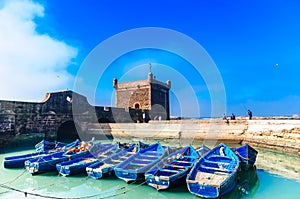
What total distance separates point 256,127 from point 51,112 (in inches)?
716

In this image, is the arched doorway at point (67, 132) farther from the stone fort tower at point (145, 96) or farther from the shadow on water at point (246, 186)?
the shadow on water at point (246, 186)

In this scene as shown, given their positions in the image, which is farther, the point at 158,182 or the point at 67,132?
the point at 67,132

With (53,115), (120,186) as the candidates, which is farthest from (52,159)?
(53,115)

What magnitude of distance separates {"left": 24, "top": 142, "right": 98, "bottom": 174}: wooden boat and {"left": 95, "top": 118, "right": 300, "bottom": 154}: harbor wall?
32.1ft

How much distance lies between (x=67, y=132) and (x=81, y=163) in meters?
15.8

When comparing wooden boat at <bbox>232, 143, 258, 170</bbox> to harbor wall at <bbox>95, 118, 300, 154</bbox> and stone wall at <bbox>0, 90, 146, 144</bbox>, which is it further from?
stone wall at <bbox>0, 90, 146, 144</bbox>

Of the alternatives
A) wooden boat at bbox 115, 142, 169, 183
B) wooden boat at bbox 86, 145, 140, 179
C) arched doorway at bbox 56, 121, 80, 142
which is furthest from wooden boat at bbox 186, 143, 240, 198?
arched doorway at bbox 56, 121, 80, 142

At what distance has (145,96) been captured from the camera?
107 ft

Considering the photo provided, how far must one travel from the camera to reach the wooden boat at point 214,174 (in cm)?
542

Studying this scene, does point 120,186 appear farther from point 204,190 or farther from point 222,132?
point 222,132

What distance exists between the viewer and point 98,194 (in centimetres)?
647

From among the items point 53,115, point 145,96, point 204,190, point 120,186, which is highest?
point 145,96

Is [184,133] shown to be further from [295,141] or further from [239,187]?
[239,187]

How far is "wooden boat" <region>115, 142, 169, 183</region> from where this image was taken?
22.2 feet
